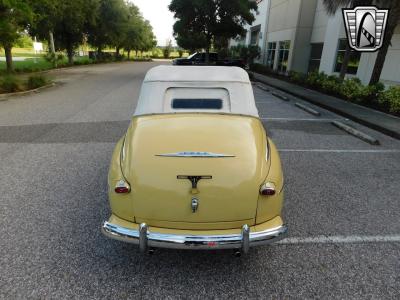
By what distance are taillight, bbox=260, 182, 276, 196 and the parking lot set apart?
35.2 inches

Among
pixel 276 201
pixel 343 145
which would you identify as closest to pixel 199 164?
pixel 276 201

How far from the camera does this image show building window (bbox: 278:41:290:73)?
26.3 m

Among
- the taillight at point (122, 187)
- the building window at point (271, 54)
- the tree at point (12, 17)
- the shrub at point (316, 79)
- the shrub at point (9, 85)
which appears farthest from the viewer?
the building window at point (271, 54)

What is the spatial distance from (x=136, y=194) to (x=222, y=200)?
0.81m

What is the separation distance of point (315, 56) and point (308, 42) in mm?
1292

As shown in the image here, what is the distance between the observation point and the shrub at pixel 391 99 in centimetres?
1016

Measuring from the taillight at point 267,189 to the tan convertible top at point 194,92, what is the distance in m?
1.26

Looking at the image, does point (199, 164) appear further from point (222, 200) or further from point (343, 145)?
point (343, 145)

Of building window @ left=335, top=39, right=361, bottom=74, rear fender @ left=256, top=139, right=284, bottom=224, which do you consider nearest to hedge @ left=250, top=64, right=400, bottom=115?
building window @ left=335, top=39, right=361, bottom=74

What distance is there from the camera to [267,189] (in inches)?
108

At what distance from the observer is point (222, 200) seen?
8.81ft

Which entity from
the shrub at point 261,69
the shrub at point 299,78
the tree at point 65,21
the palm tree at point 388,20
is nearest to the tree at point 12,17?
the tree at point 65,21

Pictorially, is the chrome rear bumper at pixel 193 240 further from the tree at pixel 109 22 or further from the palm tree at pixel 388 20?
the tree at pixel 109 22

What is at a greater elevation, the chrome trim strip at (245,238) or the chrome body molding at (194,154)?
the chrome body molding at (194,154)
